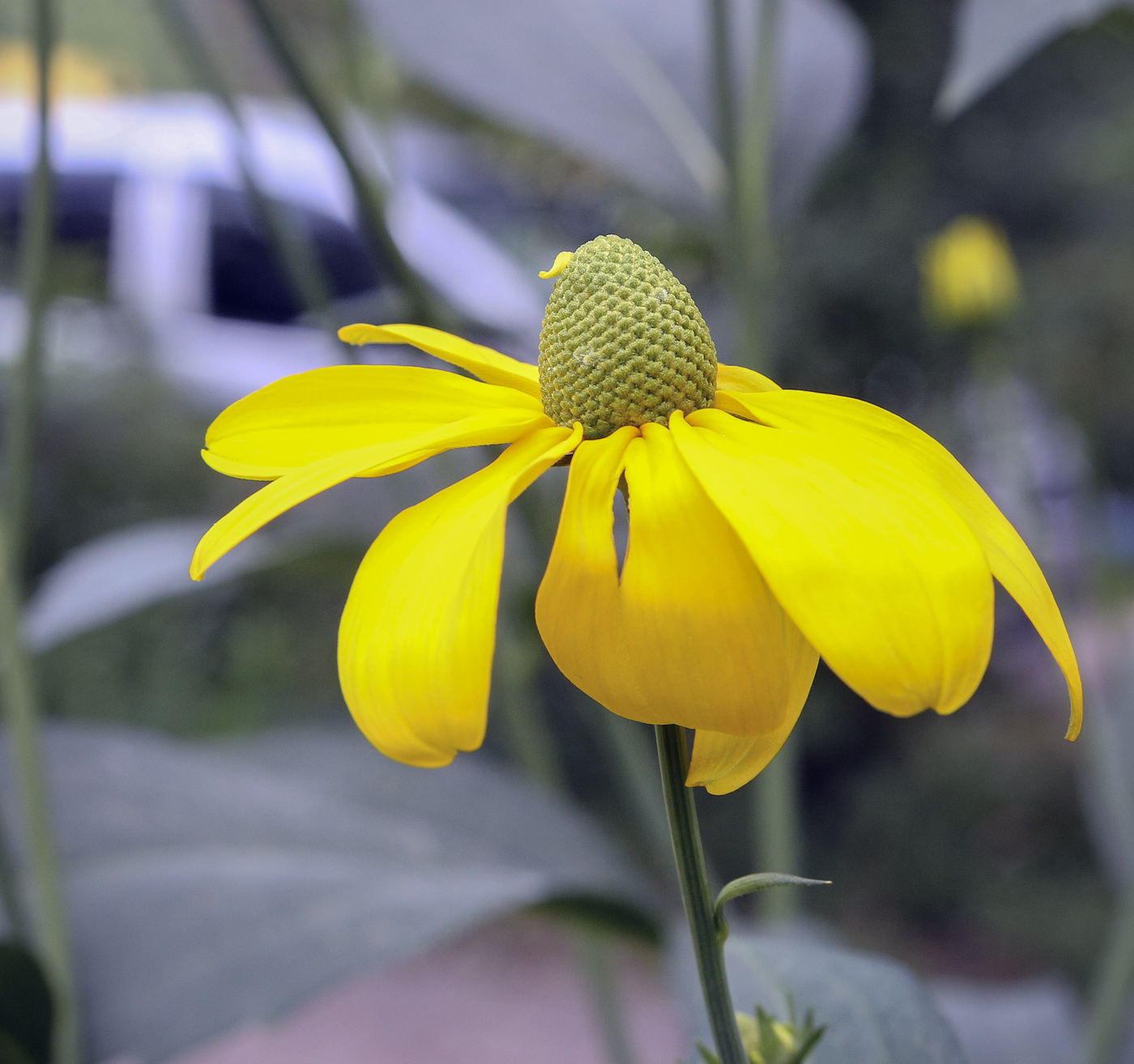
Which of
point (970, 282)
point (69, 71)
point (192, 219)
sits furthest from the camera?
point (69, 71)

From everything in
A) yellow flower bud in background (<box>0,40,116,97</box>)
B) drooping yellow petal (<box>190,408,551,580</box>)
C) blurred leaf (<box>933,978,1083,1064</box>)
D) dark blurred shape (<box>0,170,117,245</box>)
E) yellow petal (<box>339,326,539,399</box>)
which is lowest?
blurred leaf (<box>933,978,1083,1064</box>)

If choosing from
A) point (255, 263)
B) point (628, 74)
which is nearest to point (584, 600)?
point (628, 74)

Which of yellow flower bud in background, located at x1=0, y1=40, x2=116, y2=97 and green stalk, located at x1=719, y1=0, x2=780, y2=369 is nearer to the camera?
green stalk, located at x1=719, y1=0, x2=780, y2=369

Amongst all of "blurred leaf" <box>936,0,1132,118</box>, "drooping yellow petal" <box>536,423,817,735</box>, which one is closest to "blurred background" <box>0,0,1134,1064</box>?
"blurred leaf" <box>936,0,1132,118</box>

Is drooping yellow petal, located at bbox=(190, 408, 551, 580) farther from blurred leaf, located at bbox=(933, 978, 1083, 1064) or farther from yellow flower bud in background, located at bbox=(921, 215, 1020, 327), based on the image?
yellow flower bud in background, located at bbox=(921, 215, 1020, 327)

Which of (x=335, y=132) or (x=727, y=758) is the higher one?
(x=335, y=132)

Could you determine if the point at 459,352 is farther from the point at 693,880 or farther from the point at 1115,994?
the point at 1115,994

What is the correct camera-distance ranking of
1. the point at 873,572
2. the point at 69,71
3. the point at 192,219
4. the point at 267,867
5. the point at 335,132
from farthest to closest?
the point at 69,71 → the point at 192,219 → the point at 267,867 → the point at 335,132 → the point at 873,572
